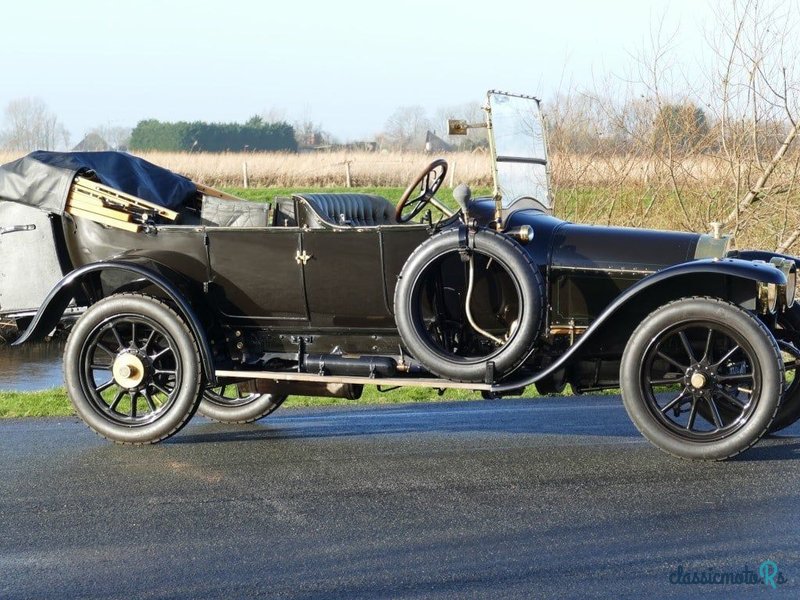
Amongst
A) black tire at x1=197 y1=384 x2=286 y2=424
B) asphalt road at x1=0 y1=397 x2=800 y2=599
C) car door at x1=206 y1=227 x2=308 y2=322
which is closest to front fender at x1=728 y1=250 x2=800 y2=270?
asphalt road at x1=0 y1=397 x2=800 y2=599

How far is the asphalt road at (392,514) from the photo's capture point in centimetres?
391

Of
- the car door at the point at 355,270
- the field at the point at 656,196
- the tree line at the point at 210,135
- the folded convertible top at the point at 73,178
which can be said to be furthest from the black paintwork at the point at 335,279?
the tree line at the point at 210,135

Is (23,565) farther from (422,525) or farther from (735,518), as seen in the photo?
(735,518)

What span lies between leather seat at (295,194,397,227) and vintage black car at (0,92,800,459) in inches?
0.7

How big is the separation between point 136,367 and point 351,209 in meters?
1.60

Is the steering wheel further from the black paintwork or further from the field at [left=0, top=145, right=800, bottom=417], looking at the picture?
the field at [left=0, top=145, right=800, bottom=417]

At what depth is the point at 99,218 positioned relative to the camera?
6652 millimetres

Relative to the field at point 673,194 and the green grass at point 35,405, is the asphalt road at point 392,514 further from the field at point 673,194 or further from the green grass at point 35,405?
the field at point 673,194

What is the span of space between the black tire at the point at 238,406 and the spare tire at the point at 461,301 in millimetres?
1582

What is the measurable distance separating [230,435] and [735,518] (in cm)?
334

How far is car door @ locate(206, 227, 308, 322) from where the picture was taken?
6.34 metres

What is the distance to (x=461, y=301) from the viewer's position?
605 cm

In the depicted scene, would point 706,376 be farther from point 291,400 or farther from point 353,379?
point 291,400

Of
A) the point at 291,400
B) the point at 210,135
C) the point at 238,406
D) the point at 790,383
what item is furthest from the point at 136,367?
the point at 210,135
